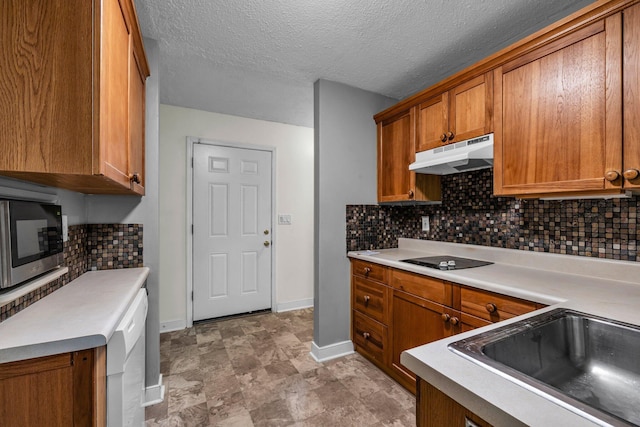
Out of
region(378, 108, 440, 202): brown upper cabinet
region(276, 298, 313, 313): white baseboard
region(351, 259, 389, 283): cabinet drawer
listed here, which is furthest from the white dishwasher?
region(276, 298, 313, 313): white baseboard

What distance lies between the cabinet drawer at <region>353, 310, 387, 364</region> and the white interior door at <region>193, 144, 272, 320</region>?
4.58 ft

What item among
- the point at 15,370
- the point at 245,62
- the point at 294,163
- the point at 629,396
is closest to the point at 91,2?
the point at 15,370

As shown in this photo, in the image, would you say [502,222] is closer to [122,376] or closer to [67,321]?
[122,376]

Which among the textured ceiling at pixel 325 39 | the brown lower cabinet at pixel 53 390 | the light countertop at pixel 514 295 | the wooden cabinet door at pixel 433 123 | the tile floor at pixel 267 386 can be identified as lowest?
the tile floor at pixel 267 386

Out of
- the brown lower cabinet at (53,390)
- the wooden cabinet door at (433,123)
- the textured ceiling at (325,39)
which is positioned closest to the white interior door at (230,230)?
the textured ceiling at (325,39)

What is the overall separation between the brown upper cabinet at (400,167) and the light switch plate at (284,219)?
1.35 metres

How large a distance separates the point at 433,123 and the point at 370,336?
1.72 m

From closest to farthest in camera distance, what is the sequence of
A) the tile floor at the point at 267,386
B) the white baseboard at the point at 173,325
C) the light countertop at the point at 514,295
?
the light countertop at the point at 514,295 → the tile floor at the point at 267,386 → the white baseboard at the point at 173,325

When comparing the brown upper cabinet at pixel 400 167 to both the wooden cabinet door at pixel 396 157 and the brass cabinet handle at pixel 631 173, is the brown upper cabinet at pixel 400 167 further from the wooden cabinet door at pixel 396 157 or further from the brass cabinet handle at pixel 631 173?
the brass cabinet handle at pixel 631 173

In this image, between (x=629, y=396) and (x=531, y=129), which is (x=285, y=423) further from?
(x=531, y=129)

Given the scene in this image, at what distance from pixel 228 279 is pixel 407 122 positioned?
8.24ft

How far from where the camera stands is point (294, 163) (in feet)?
12.0

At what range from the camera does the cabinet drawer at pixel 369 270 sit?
2.15 meters

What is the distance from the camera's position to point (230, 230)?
3.31 m
